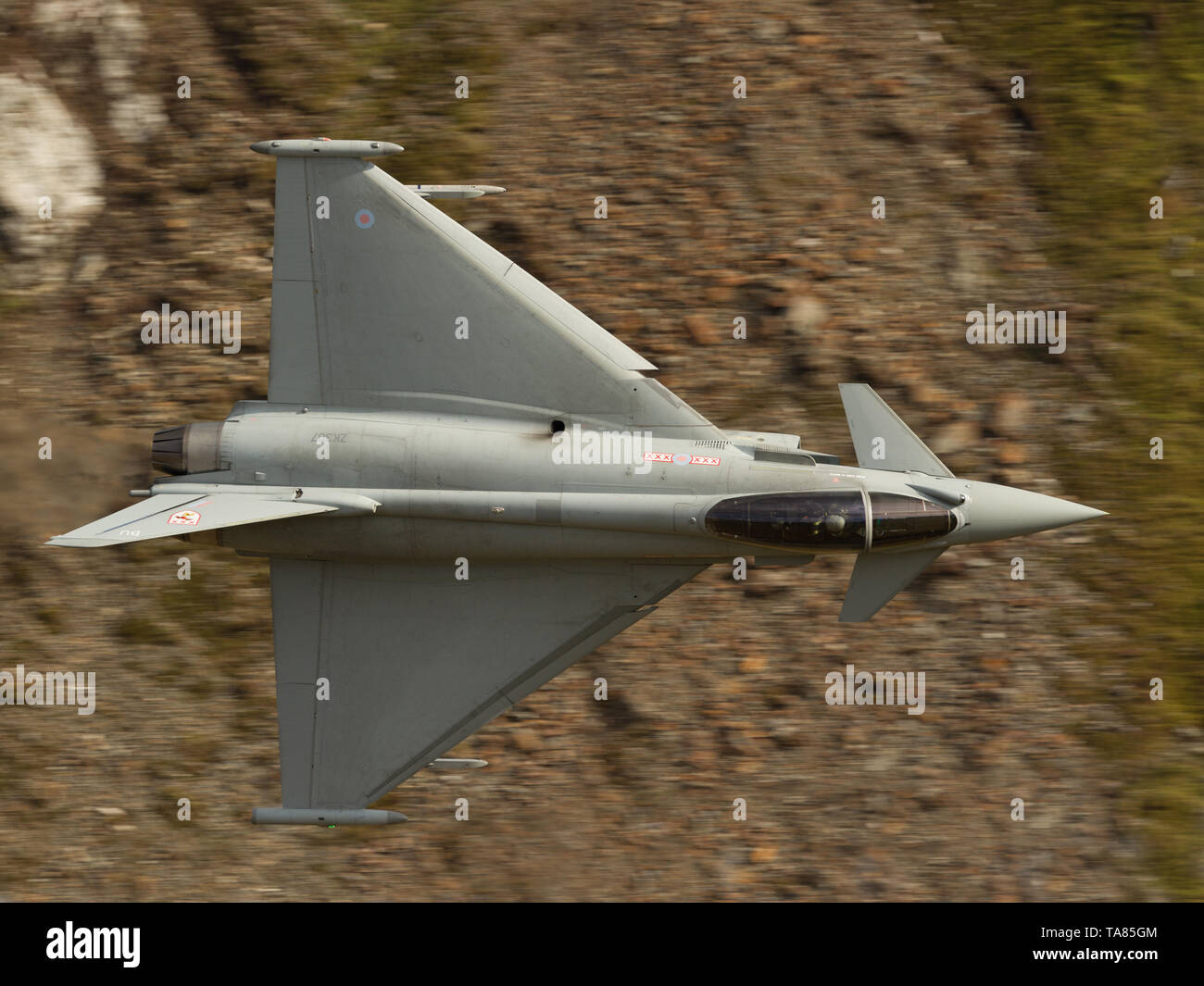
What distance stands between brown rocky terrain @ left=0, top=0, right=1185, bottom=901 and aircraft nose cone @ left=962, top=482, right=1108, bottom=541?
7.28 feet

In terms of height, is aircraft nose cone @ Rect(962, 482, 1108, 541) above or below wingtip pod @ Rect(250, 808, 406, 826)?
above

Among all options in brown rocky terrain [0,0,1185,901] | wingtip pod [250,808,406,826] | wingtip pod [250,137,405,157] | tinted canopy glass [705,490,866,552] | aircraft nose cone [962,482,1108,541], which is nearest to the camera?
tinted canopy glass [705,490,866,552]

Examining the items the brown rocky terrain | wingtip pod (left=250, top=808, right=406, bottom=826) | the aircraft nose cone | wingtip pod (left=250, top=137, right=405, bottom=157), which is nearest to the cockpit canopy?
the aircraft nose cone

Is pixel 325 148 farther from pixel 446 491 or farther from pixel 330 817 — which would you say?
pixel 330 817

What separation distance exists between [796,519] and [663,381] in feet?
10.4

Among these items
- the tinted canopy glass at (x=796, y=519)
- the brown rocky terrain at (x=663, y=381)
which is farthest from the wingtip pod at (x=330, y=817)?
the tinted canopy glass at (x=796, y=519)

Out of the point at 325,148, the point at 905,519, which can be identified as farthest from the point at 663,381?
the point at 325,148

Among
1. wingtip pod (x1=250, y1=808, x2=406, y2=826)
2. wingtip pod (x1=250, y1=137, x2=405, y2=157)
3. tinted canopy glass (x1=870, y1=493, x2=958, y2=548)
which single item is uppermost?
wingtip pod (x1=250, y1=137, x2=405, y2=157)

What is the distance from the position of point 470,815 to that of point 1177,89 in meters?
9.75

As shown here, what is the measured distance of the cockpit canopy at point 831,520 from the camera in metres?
9.07

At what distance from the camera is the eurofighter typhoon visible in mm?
9367

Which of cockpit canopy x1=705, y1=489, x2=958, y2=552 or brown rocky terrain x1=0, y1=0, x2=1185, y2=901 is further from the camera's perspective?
brown rocky terrain x1=0, y1=0, x2=1185, y2=901

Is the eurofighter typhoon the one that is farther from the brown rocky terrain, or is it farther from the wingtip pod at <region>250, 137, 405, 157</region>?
the brown rocky terrain

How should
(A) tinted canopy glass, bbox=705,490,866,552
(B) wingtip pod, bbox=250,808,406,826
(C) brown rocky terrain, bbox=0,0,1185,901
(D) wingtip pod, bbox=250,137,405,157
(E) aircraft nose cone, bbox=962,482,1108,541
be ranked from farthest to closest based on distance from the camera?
(C) brown rocky terrain, bbox=0,0,1185,901, (B) wingtip pod, bbox=250,808,406,826, (D) wingtip pod, bbox=250,137,405,157, (E) aircraft nose cone, bbox=962,482,1108,541, (A) tinted canopy glass, bbox=705,490,866,552
